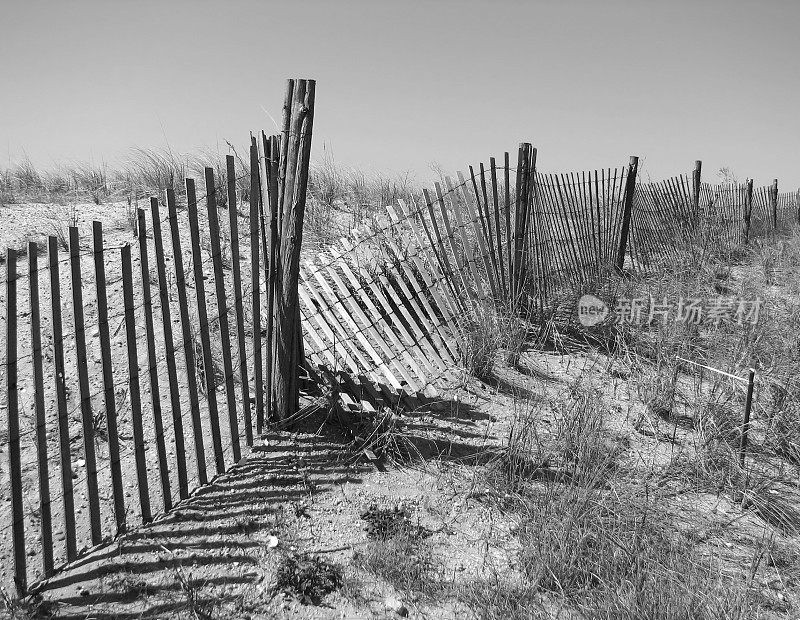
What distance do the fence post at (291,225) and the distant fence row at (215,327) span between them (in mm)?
25

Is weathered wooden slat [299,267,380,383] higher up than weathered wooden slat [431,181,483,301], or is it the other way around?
weathered wooden slat [431,181,483,301]

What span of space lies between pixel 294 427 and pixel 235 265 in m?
1.10

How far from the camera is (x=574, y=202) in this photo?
6746 mm

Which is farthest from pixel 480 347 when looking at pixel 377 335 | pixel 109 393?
pixel 109 393

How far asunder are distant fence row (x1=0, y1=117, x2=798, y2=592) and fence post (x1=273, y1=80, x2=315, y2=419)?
0.03 meters

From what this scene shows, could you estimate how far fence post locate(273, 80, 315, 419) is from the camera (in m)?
3.24

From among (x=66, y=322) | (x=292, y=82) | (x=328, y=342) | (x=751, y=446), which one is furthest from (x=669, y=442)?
(x=66, y=322)

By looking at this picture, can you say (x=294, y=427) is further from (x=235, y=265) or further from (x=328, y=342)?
(x=235, y=265)

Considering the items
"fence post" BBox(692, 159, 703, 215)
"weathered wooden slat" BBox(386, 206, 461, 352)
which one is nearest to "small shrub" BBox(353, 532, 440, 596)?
"weathered wooden slat" BBox(386, 206, 461, 352)

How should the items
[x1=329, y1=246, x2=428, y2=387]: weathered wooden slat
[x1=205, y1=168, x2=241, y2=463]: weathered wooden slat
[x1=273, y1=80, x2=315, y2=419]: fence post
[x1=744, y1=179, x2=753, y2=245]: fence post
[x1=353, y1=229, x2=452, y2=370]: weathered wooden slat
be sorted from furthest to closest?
[x1=744, y1=179, x2=753, y2=245]: fence post
[x1=353, y1=229, x2=452, y2=370]: weathered wooden slat
[x1=329, y1=246, x2=428, y2=387]: weathered wooden slat
[x1=273, y1=80, x2=315, y2=419]: fence post
[x1=205, y1=168, x2=241, y2=463]: weathered wooden slat

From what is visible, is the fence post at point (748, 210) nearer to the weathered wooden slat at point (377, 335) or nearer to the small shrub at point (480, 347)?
the small shrub at point (480, 347)

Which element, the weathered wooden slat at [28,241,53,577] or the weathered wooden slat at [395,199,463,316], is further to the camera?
the weathered wooden slat at [395,199,463,316]

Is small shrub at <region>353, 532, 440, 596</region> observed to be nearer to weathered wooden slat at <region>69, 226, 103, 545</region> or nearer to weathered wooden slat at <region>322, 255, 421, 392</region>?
weathered wooden slat at <region>69, 226, 103, 545</region>

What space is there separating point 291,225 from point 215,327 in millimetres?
1714
